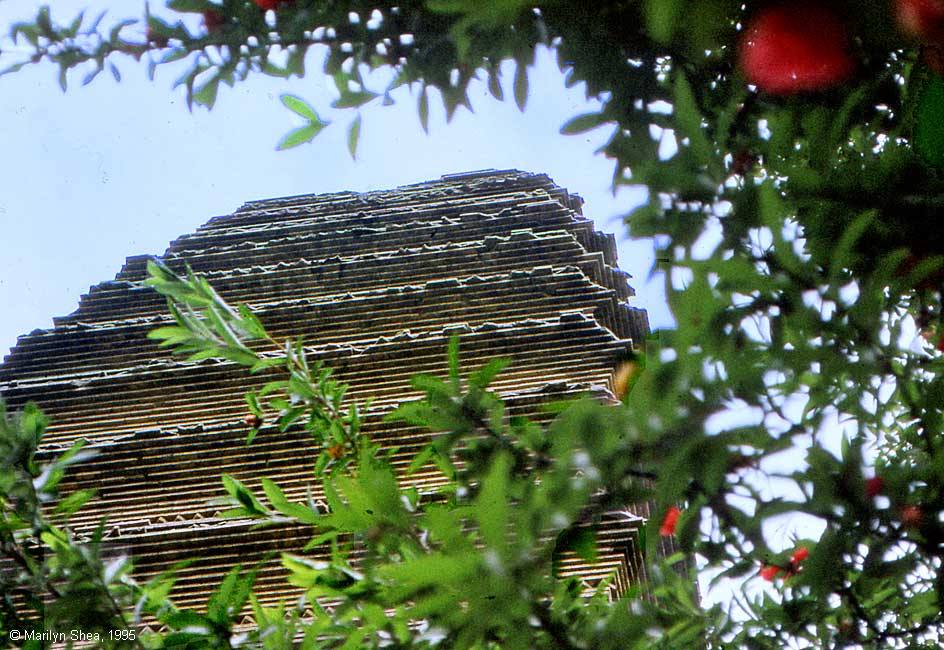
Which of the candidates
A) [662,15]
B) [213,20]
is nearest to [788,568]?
[662,15]

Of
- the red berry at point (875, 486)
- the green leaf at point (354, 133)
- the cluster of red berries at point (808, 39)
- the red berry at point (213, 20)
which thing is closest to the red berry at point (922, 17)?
the cluster of red berries at point (808, 39)

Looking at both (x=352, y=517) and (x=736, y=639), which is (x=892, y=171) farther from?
(x=736, y=639)

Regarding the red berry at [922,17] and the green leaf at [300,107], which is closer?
the red berry at [922,17]

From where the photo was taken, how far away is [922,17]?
1.36ft

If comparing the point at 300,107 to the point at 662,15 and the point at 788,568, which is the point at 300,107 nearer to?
the point at 662,15

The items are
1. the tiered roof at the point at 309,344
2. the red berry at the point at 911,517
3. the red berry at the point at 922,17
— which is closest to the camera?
the red berry at the point at 922,17

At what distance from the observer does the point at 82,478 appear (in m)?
7.44

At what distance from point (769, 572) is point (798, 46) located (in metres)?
0.49

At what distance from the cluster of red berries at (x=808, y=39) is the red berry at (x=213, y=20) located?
49 centimetres

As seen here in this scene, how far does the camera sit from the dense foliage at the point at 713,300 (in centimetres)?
45

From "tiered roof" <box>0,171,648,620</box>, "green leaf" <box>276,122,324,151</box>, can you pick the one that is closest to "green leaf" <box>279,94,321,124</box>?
"green leaf" <box>276,122,324,151</box>

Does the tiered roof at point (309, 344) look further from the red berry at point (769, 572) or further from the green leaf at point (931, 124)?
the green leaf at point (931, 124)

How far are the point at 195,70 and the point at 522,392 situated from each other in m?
6.24

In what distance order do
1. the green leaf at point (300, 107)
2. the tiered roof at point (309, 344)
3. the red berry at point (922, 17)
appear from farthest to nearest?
the tiered roof at point (309, 344) → the green leaf at point (300, 107) → the red berry at point (922, 17)
